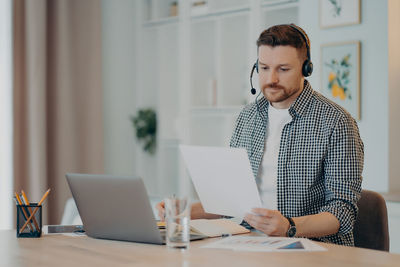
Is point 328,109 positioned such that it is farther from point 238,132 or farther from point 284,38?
point 238,132

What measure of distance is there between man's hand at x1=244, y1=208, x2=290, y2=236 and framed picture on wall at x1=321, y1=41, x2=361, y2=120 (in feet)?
6.21

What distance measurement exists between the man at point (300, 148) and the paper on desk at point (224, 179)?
8.4 inches

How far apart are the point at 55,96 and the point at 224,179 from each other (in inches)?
108

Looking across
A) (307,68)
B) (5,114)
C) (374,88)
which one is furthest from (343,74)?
(5,114)

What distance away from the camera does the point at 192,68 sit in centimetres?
440

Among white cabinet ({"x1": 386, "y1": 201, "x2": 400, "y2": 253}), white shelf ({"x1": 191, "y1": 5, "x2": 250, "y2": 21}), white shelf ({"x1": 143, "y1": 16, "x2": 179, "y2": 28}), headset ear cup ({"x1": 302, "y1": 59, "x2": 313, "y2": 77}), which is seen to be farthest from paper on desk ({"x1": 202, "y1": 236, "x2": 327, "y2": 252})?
white shelf ({"x1": 143, "y1": 16, "x2": 179, "y2": 28})

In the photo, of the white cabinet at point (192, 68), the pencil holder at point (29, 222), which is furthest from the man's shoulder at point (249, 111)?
the white cabinet at point (192, 68)

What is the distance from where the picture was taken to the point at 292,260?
130cm

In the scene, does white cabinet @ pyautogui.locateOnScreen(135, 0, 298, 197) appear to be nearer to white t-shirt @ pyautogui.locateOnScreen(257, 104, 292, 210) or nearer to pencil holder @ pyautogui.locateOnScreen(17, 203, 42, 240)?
white t-shirt @ pyautogui.locateOnScreen(257, 104, 292, 210)

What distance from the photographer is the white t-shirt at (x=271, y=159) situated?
192 cm

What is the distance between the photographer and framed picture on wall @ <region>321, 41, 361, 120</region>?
3.33 metres

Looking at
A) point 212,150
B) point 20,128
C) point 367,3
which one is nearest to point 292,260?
point 212,150

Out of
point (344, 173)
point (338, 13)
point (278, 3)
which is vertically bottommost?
point (344, 173)

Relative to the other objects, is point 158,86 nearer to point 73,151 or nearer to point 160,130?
point 160,130
